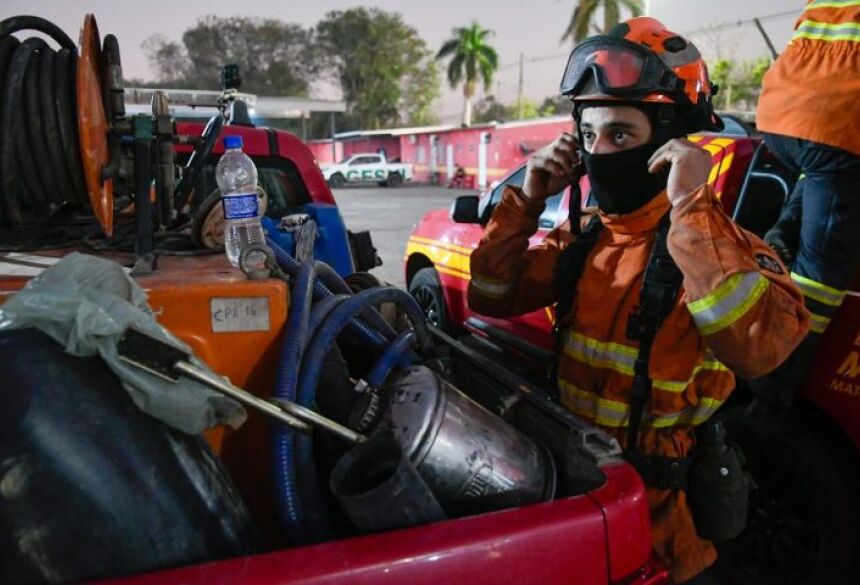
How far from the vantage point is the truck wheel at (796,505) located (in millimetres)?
2488

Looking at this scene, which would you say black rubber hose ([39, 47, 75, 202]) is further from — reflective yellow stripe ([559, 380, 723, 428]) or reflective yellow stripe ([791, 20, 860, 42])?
reflective yellow stripe ([791, 20, 860, 42])

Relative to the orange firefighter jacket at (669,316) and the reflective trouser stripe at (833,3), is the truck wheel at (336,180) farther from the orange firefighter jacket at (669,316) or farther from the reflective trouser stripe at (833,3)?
the orange firefighter jacket at (669,316)

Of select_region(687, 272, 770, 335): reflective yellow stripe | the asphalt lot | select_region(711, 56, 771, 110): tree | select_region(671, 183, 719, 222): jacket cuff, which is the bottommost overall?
the asphalt lot

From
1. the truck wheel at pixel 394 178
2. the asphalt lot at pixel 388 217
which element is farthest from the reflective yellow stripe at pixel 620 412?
the truck wheel at pixel 394 178

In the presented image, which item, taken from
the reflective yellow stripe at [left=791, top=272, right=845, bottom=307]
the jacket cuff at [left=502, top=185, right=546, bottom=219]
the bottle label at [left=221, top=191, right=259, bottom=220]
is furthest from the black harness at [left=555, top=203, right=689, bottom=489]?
the bottle label at [left=221, top=191, right=259, bottom=220]

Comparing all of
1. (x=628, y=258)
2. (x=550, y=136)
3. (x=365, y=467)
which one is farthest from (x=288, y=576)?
(x=550, y=136)

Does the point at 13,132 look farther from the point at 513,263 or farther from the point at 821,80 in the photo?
the point at 821,80

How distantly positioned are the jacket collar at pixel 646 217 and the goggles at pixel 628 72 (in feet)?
1.02

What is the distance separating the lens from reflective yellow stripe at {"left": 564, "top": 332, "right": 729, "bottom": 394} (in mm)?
1789

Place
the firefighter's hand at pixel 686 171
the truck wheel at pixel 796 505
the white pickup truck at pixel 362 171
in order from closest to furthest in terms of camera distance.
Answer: the firefighter's hand at pixel 686 171 → the truck wheel at pixel 796 505 → the white pickup truck at pixel 362 171

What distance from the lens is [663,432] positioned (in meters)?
1.89

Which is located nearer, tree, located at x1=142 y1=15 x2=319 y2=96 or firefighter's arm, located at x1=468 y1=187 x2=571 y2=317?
firefighter's arm, located at x1=468 y1=187 x2=571 y2=317

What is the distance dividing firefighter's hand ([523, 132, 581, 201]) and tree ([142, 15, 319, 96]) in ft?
196

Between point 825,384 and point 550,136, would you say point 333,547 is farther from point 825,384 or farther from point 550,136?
point 550,136
